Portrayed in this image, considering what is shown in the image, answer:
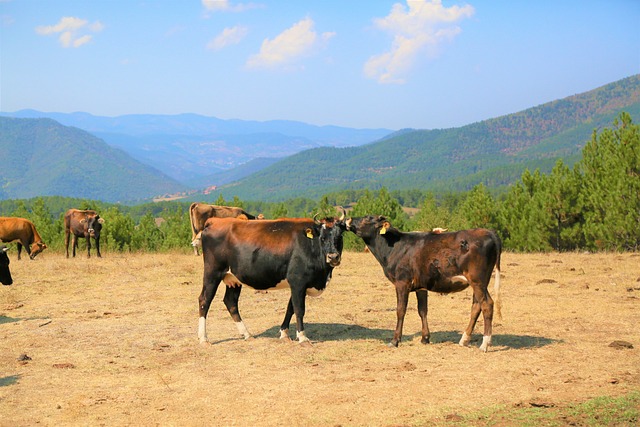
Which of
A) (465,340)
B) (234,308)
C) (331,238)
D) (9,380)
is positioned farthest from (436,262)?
(9,380)

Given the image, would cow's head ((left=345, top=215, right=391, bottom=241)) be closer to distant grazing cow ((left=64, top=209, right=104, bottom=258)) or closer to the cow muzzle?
the cow muzzle

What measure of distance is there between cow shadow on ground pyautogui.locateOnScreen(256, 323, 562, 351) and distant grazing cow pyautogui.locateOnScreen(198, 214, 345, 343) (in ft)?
2.35

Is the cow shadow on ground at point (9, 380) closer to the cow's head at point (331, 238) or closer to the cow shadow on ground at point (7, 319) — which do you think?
the cow shadow on ground at point (7, 319)

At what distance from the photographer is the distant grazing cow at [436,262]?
11.7 m

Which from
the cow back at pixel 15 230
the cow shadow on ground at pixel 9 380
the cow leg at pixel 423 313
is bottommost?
the cow shadow on ground at pixel 9 380

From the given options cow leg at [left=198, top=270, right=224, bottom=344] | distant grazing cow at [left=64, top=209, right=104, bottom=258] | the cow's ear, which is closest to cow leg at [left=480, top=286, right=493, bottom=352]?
the cow's ear

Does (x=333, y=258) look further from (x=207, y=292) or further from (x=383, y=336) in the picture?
(x=207, y=292)

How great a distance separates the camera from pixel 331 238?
40.7 ft

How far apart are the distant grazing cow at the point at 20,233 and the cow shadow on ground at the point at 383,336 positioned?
16.0m

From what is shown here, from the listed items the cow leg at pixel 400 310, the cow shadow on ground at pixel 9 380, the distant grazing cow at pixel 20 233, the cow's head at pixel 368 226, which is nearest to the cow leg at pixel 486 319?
the cow leg at pixel 400 310

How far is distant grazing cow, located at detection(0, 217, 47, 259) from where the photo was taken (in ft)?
84.5

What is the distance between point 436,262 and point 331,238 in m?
1.97

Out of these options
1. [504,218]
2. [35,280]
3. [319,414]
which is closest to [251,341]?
[319,414]

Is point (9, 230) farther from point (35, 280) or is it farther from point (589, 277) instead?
point (589, 277)
